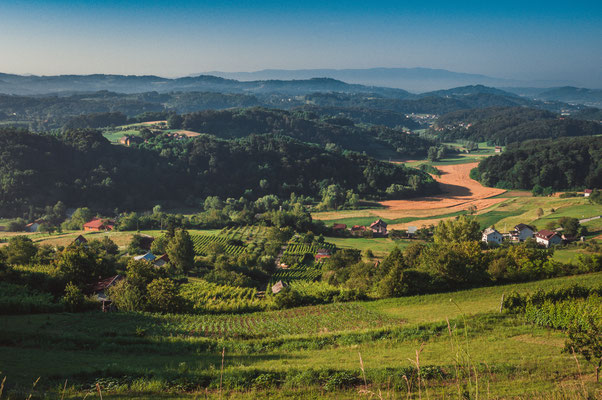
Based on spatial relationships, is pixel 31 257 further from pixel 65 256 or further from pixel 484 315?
pixel 484 315

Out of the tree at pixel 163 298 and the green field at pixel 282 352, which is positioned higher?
the green field at pixel 282 352

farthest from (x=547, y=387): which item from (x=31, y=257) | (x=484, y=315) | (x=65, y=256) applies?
(x=31, y=257)

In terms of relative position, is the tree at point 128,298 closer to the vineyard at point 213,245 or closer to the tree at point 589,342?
the tree at point 589,342

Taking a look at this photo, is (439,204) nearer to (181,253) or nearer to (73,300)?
(181,253)

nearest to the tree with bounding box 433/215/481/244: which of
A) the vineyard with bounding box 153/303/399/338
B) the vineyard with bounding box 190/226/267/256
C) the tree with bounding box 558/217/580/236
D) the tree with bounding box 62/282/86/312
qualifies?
the tree with bounding box 558/217/580/236

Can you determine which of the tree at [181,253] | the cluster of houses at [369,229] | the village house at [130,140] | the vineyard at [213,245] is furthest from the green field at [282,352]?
the village house at [130,140]

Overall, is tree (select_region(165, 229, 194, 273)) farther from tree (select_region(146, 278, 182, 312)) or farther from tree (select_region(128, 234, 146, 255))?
tree (select_region(146, 278, 182, 312))
